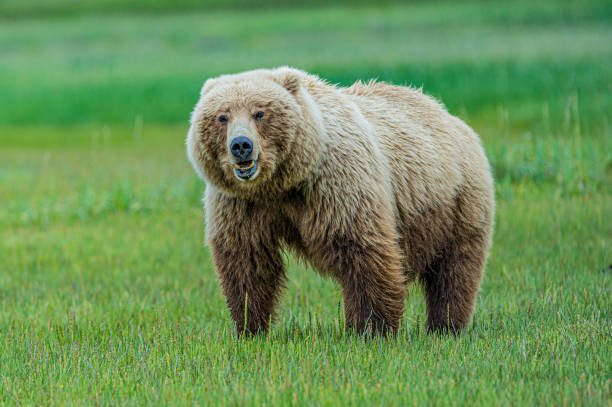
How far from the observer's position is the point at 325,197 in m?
5.35

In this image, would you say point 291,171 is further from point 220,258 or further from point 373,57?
point 373,57

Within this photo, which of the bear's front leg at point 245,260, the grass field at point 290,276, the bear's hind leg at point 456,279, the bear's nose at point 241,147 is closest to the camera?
the grass field at point 290,276

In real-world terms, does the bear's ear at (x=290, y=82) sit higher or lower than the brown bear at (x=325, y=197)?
higher

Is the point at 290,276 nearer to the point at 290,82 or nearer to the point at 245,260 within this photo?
the point at 245,260

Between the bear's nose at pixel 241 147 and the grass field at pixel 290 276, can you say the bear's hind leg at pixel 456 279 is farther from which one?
the bear's nose at pixel 241 147

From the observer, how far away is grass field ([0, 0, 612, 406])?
438 cm

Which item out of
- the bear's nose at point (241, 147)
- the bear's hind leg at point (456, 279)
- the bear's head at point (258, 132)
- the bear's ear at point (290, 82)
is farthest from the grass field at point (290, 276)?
the bear's ear at point (290, 82)

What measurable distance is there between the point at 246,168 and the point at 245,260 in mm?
832

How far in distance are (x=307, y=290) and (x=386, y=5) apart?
3766cm

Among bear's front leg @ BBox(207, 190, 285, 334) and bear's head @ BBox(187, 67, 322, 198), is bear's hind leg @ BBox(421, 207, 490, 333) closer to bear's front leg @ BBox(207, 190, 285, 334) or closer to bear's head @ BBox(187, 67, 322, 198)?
bear's front leg @ BBox(207, 190, 285, 334)

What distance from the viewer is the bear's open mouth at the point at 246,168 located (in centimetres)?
495

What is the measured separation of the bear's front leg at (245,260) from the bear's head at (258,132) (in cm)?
24

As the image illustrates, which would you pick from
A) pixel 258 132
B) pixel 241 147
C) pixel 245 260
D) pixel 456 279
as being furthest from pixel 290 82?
pixel 456 279

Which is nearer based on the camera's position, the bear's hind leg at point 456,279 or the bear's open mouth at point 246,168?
the bear's open mouth at point 246,168
